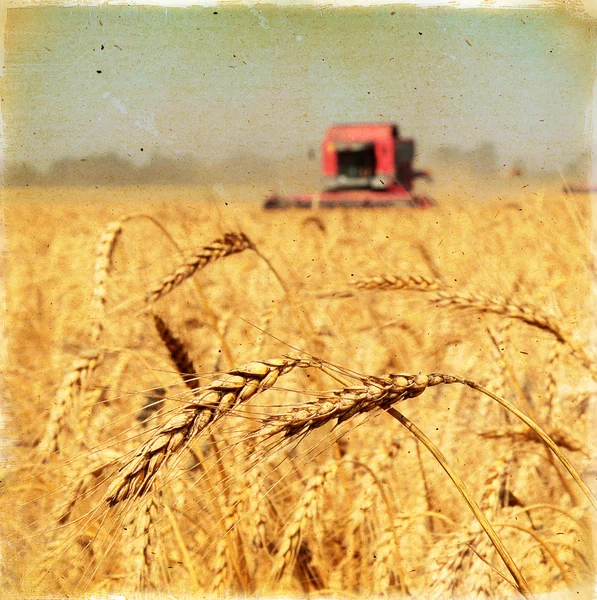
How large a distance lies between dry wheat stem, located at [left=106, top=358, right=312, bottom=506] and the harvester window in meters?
12.2

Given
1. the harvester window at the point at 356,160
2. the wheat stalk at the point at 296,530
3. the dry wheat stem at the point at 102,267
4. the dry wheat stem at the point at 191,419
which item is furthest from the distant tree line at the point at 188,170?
the harvester window at the point at 356,160

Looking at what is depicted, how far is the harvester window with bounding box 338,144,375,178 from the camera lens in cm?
1285

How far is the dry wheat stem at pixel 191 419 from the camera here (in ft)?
2.45

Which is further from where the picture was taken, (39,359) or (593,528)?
(39,359)

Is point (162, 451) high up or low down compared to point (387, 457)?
up

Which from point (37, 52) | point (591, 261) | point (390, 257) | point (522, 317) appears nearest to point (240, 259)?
point (390, 257)

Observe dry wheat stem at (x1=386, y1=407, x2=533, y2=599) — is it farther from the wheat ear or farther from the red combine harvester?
the red combine harvester

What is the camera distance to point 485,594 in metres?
1.18

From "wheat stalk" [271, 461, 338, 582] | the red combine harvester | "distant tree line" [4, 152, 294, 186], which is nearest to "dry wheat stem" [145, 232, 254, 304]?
"distant tree line" [4, 152, 294, 186]

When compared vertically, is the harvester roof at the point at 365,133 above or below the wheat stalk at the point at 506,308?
above

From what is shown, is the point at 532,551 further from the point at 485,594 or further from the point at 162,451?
the point at 162,451

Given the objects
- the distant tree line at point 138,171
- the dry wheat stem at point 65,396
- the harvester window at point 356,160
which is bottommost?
the dry wheat stem at point 65,396

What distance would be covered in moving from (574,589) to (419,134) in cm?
160

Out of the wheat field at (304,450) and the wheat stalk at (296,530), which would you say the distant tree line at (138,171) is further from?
the wheat stalk at (296,530)
